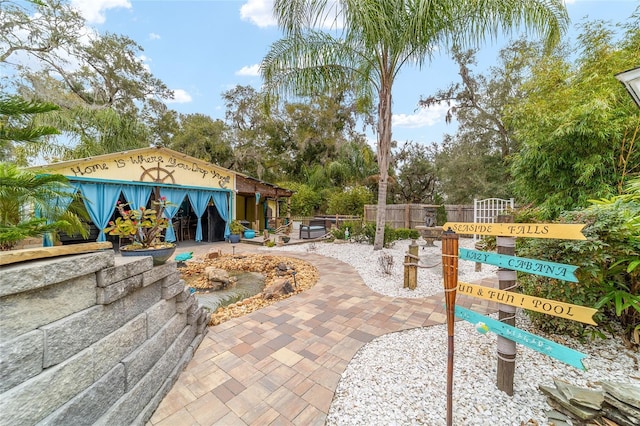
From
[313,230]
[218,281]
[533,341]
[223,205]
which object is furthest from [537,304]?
[223,205]

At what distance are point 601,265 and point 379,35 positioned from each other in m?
5.40

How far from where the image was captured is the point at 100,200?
7.20 metres

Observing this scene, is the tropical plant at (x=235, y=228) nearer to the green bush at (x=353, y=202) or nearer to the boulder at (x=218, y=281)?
the boulder at (x=218, y=281)

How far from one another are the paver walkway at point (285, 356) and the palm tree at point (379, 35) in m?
3.87

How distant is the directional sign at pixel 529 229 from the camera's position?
1.44 m

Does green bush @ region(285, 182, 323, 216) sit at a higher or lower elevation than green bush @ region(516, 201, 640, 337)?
higher

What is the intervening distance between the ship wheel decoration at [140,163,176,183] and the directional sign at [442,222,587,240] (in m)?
9.07

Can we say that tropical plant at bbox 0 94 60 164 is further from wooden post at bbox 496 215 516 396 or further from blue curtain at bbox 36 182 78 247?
wooden post at bbox 496 215 516 396

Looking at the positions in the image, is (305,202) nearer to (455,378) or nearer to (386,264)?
(386,264)

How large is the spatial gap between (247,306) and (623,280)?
4115 mm

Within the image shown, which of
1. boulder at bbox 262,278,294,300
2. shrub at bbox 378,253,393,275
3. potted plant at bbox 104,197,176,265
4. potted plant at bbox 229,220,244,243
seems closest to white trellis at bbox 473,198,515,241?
shrub at bbox 378,253,393,275

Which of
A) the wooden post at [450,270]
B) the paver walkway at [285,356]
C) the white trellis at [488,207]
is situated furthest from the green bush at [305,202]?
the wooden post at [450,270]

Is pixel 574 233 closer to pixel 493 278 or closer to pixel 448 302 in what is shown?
pixel 448 302

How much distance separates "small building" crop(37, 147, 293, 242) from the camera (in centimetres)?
700
